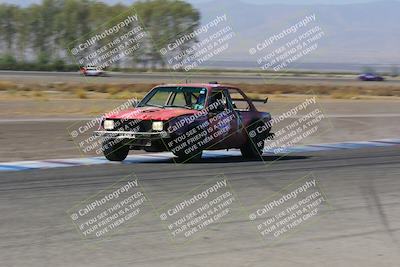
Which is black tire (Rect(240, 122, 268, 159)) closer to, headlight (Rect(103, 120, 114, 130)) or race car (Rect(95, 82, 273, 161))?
race car (Rect(95, 82, 273, 161))

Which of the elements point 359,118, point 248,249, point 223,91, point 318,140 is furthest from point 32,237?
point 359,118

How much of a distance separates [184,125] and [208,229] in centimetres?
545

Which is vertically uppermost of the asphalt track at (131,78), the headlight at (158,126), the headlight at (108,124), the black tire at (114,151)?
the headlight at (108,124)

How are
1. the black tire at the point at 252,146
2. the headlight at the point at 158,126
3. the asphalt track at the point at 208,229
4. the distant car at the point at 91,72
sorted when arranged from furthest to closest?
the distant car at the point at 91,72 < the black tire at the point at 252,146 < the headlight at the point at 158,126 < the asphalt track at the point at 208,229

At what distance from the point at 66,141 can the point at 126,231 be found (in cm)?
1116

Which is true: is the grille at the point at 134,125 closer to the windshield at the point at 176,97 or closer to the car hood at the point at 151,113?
the car hood at the point at 151,113

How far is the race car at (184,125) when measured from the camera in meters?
12.9

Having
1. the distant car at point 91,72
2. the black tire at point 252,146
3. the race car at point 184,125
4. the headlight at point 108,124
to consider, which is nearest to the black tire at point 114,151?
the race car at point 184,125

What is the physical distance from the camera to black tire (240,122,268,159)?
48.3 ft

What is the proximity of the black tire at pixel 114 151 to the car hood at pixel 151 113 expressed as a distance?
0.57 metres

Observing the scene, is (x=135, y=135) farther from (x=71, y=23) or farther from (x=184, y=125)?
(x=71, y=23)

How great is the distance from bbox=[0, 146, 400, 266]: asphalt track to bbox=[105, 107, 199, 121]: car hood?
0.84m

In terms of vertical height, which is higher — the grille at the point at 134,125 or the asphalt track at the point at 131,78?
the grille at the point at 134,125

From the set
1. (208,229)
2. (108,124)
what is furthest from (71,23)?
(208,229)
